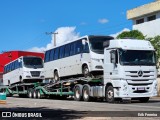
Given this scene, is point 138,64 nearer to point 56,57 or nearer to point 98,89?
point 98,89

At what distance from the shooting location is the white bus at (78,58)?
26.1m

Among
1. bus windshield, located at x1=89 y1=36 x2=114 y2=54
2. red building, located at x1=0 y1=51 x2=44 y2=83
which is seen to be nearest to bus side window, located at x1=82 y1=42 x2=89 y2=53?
bus windshield, located at x1=89 y1=36 x2=114 y2=54

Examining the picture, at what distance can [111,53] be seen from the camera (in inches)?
937

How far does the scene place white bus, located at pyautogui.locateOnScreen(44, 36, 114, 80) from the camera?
2609 centimetres

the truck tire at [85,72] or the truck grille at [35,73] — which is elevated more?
the truck grille at [35,73]

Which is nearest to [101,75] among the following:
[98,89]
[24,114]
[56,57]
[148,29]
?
[98,89]

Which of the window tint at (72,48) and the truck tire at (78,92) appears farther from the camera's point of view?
the window tint at (72,48)

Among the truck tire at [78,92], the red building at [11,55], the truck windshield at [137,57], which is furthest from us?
the red building at [11,55]

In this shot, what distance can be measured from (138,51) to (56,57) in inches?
382

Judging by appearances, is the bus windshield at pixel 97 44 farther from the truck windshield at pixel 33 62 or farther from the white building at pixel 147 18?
the white building at pixel 147 18

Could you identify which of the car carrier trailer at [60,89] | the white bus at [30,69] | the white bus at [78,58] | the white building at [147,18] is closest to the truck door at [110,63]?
the white bus at [78,58]

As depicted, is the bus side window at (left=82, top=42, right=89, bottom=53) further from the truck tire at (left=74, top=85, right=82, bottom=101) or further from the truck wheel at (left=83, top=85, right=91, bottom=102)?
the truck tire at (left=74, top=85, right=82, bottom=101)

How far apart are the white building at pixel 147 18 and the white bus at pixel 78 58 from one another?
21279 mm

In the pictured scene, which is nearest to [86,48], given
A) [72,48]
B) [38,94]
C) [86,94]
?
[72,48]
